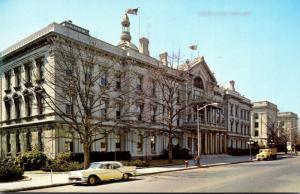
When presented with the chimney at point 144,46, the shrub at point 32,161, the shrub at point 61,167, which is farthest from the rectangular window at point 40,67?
the chimney at point 144,46

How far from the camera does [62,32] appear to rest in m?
37.8

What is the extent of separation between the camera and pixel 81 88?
124ft

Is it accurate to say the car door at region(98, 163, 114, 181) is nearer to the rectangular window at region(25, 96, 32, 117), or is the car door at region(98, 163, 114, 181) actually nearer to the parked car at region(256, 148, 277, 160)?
the rectangular window at region(25, 96, 32, 117)

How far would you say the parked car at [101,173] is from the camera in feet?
69.4

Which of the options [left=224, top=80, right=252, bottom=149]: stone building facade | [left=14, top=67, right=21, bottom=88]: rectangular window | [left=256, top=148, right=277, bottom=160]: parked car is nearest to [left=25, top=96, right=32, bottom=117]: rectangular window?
[left=14, top=67, right=21, bottom=88]: rectangular window

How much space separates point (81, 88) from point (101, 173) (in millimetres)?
17332

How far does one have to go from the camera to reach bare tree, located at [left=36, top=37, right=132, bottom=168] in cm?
3020

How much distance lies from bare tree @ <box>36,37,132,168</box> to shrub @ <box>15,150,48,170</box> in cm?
392

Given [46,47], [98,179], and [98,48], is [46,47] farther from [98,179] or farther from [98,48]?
[98,179]

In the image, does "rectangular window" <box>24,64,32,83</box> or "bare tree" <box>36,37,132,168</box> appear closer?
"bare tree" <box>36,37,132,168</box>

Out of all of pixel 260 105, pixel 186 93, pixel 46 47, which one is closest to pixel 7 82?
pixel 46 47

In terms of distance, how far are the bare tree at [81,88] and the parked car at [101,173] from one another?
19.4 ft

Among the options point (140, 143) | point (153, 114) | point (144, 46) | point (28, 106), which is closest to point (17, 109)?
point (28, 106)

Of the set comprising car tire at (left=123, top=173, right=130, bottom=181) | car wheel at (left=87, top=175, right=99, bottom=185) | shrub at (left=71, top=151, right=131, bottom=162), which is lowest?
shrub at (left=71, top=151, right=131, bottom=162)
